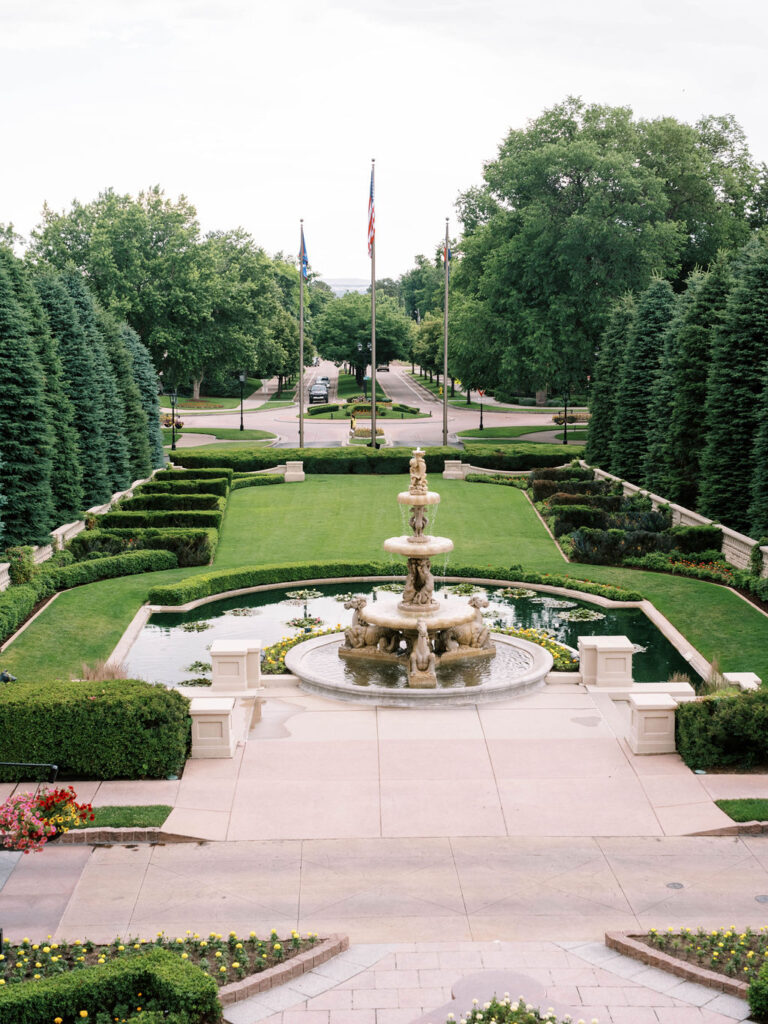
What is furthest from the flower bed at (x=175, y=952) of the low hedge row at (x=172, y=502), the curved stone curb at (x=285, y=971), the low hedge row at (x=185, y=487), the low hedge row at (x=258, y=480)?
the low hedge row at (x=258, y=480)

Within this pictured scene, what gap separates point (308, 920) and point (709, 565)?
2224cm

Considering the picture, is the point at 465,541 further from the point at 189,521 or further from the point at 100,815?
the point at 100,815

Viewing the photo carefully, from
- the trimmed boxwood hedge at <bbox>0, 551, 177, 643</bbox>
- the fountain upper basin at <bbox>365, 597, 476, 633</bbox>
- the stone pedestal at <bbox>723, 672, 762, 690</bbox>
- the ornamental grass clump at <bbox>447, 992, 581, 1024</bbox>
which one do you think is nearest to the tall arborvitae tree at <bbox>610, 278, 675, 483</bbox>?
the trimmed boxwood hedge at <bbox>0, 551, 177, 643</bbox>

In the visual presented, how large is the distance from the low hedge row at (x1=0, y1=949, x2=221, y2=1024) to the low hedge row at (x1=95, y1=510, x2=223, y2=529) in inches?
1039

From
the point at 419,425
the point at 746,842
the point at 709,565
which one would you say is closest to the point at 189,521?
the point at 709,565

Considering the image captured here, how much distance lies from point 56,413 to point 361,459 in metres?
18.6

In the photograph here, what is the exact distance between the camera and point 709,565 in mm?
31547

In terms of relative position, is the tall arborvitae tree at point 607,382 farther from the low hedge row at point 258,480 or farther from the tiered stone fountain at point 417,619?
the tiered stone fountain at point 417,619

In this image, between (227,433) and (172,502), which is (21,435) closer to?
(172,502)

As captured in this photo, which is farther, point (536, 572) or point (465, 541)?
point (465, 541)

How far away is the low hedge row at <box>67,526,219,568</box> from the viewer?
3250 cm

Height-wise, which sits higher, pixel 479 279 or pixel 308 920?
pixel 479 279

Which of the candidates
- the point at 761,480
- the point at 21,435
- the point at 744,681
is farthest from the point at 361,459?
the point at 744,681

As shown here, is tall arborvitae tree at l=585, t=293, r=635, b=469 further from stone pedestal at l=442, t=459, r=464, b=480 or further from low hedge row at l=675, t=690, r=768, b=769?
low hedge row at l=675, t=690, r=768, b=769
